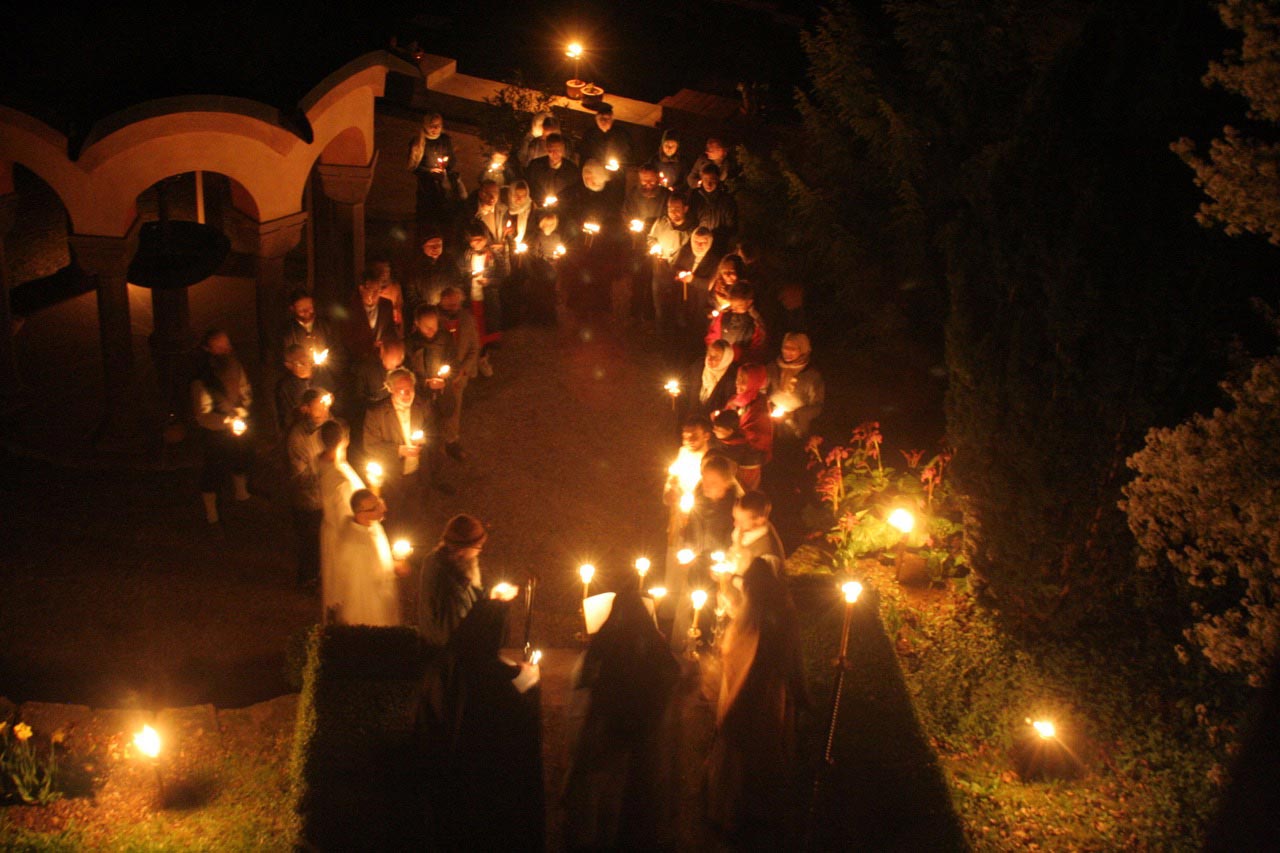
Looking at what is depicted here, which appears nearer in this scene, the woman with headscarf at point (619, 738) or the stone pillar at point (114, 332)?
the woman with headscarf at point (619, 738)

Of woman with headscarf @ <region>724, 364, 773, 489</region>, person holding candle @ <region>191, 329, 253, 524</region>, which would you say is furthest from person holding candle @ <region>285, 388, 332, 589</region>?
woman with headscarf @ <region>724, 364, 773, 489</region>

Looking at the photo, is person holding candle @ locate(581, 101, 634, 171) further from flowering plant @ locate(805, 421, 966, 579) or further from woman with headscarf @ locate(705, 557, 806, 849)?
woman with headscarf @ locate(705, 557, 806, 849)

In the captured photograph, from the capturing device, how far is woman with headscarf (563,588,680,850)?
6.09 meters

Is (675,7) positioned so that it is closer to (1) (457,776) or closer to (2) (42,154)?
(2) (42,154)

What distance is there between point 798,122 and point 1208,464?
41.7ft

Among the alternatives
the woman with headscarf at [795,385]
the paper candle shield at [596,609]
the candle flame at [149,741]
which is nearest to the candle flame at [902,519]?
the woman with headscarf at [795,385]

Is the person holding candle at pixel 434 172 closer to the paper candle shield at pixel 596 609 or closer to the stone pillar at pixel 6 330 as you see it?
the stone pillar at pixel 6 330

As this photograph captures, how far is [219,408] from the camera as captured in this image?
361 inches

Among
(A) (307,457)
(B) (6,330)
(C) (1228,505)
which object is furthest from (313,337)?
(C) (1228,505)

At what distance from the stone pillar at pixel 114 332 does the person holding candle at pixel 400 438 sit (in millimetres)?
3866

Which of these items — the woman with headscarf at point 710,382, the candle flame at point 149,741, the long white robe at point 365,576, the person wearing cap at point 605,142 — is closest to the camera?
the candle flame at point 149,741

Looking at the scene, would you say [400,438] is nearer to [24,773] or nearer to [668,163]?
[24,773]

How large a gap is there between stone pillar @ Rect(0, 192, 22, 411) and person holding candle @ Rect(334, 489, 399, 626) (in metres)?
6.29

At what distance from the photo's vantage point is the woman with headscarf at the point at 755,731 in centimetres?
638
